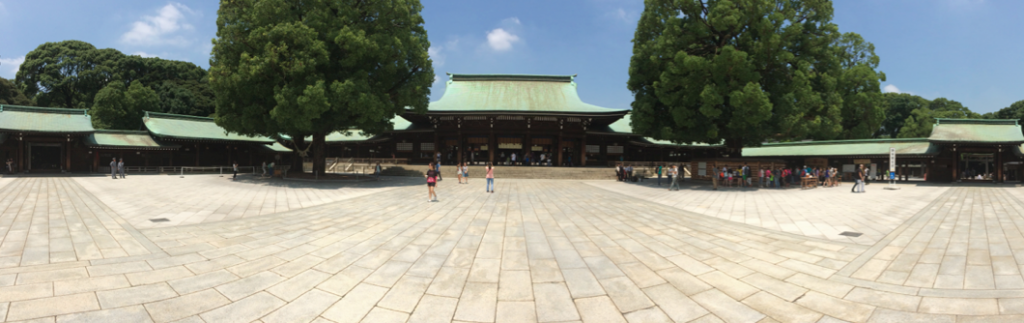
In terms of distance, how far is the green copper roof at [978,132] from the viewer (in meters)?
23.5

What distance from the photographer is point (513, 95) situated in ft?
109

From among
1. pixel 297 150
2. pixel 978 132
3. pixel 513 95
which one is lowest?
pixel 297 150

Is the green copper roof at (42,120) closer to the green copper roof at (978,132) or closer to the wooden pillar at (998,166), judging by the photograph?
the green copper roof at (978,132)

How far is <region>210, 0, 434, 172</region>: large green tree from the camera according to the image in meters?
17.5

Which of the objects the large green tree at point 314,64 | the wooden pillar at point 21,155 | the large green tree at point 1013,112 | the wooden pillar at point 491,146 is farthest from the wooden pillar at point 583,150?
the large green tree at point 1013,112

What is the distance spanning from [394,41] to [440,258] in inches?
646

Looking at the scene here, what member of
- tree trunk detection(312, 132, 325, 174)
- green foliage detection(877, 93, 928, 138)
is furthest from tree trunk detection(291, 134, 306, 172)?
green foliage detection(877, 93, 928, 138)

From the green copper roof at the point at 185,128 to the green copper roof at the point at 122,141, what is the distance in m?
1.01

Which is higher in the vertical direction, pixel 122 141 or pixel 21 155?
pixel 122 141

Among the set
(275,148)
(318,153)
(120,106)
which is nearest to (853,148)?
(318,153)

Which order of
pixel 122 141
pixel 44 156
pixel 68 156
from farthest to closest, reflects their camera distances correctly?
pixel 122 141 < pixel 44 156 < pixel 68 156

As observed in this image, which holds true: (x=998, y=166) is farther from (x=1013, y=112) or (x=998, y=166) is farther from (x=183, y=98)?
(x=183, y=98)

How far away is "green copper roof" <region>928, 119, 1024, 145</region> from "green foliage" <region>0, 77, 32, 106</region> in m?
82.4

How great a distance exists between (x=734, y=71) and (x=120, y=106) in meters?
53.6
